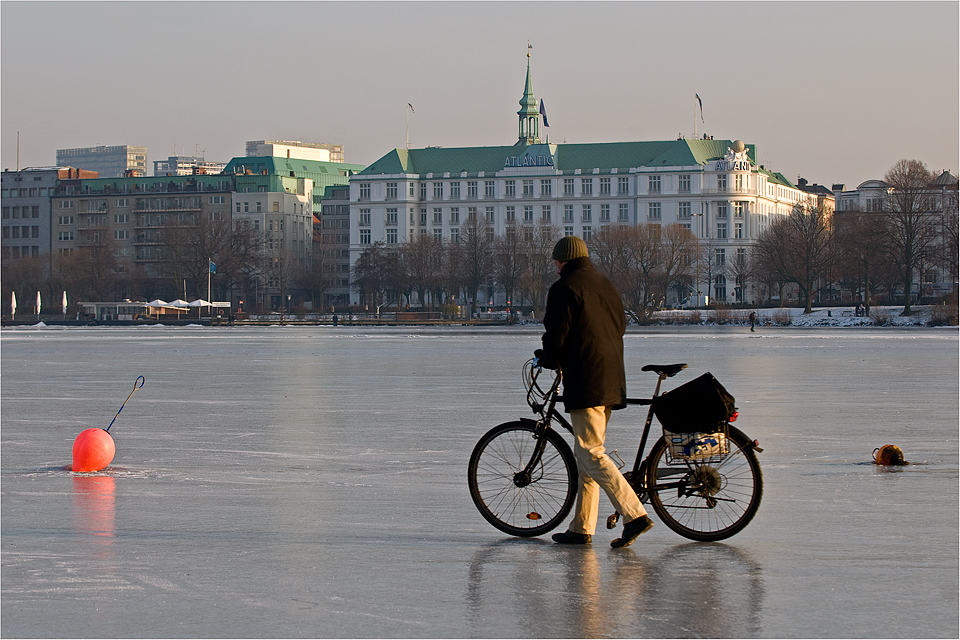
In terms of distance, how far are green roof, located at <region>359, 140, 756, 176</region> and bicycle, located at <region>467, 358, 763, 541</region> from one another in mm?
164354

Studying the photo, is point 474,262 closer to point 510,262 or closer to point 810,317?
point 510,262

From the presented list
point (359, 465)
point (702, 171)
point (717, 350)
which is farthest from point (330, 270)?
point (359, 465)

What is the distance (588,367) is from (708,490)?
3.77 ft

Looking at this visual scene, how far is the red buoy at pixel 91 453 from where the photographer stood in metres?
11.6

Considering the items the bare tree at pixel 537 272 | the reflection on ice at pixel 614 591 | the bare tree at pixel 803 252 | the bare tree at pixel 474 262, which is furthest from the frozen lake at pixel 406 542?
the bare tree at pixel 474 262

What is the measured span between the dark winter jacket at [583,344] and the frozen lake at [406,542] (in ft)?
3.20

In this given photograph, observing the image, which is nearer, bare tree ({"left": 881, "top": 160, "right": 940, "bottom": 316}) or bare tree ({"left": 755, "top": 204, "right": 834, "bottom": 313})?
bare tree ({"left": 881, "top": 160, "right": 940, "bottom": 316})

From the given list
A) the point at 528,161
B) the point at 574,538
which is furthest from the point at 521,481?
the point at 528,161

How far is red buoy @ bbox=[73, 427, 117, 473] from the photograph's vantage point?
1163cm

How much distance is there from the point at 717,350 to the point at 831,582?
120 feet

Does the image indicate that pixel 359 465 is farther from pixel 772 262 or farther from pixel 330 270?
pixel 330 270

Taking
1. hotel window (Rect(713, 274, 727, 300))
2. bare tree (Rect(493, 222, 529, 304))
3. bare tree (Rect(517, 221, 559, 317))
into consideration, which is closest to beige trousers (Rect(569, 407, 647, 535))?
bare tree (Rect(517, 221, 559, 317))

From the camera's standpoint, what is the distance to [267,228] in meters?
180

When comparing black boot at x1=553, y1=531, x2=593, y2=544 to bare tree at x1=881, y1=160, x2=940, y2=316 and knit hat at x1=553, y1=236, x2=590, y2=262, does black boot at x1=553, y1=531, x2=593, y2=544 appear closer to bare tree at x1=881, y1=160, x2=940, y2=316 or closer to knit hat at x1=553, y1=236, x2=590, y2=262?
knit hat at x1=553, y1=236, x2=590, y2=262
